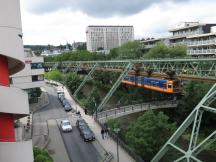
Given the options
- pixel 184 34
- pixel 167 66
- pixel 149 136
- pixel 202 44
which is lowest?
pixel 149 136

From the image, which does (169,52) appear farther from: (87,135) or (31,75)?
(87,135)

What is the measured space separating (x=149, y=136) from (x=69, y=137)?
13147mm

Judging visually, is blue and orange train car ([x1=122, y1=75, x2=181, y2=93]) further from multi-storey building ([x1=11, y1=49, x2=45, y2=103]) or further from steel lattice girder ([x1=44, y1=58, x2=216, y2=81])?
multi-storey building ([x1=11, y1=49, x2=45, y2=103])

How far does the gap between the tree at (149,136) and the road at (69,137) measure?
4.41m

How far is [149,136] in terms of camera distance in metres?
30.4

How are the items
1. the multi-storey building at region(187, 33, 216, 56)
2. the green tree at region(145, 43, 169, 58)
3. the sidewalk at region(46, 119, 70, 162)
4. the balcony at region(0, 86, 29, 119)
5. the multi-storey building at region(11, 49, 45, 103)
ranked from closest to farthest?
the balcony at region(0, 86, 29, 119)
the sidewalk at region(46, 119, 70, 162)
the multi-storey building at region(11, 49, 45, 103)
the green tree at region(145, 43, 169, 58)
the multi-storey building at region(187, 33, 216, 56)

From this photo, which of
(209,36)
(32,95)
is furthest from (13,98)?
(209,36)

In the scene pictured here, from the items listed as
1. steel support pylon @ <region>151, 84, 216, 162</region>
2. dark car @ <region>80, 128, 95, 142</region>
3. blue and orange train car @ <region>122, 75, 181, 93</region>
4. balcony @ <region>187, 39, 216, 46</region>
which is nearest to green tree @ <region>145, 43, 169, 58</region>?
balcony @ <region>187, 39, 216, 46</region>

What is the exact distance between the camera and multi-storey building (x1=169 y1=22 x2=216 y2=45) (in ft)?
325

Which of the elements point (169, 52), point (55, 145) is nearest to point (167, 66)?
point (55, 145)

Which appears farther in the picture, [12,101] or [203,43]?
[203,43]

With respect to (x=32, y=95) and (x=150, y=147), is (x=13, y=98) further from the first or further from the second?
(x=32, y=95)

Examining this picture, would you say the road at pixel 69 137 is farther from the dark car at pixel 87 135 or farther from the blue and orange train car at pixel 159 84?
the blue and orange train car at pixel 159 84

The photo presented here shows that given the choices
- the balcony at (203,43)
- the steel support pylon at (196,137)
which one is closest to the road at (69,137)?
the steel support pylon at (196,137)
